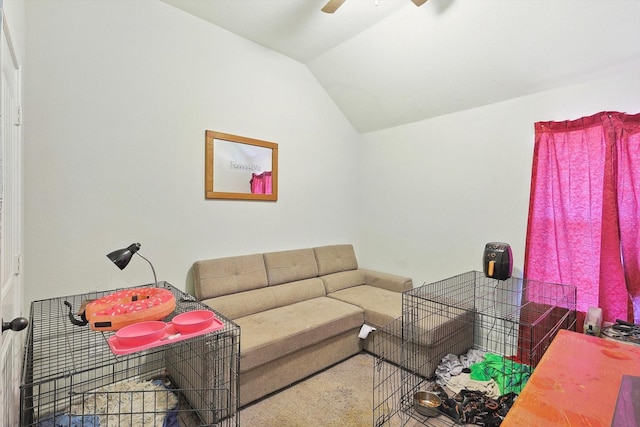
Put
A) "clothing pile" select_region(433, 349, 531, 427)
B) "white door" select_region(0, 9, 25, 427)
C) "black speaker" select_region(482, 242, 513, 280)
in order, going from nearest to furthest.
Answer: "white door" select_region(0, 9, 25, 427)
"clothing pile" select_region(433, 349, 531, 427)
"black speaker" select_region(482, 242, 513, 280)

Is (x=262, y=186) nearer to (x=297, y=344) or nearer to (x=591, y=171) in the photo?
(x=297, y=344)

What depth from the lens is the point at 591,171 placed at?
2289mm

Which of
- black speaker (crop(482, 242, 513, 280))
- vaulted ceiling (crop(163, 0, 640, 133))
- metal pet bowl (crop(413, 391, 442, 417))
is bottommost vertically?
metal pet bowl (crop(413, 391, 442, 417))

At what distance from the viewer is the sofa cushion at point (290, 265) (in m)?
3.03

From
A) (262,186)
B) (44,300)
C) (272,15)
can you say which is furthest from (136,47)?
(44,300)

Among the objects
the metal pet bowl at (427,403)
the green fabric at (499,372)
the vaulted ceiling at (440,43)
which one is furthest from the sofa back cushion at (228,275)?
the vaulted ceiling at (440,43)

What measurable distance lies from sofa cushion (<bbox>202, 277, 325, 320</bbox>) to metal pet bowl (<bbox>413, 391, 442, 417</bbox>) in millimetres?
1279

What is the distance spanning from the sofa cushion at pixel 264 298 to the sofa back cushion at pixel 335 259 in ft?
0.77

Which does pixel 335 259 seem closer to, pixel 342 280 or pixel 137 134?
pixel 342 280

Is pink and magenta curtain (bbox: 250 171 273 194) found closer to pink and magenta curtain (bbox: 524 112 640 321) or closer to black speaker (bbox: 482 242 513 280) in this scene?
black speaker (bbox: 482 242 513 280)

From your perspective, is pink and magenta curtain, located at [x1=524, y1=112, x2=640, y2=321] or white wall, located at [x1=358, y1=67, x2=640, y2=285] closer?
pink and magenta curtain, located at [x1=524, y1=112, x2=640, y2=321]

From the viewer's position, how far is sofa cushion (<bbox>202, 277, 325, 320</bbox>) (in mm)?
2502

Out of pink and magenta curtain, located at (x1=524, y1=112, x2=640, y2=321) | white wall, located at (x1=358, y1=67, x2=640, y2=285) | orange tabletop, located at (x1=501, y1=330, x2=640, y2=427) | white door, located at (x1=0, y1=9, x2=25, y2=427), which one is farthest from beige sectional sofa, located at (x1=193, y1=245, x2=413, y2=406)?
orange tabletop, located at (x1=501, y1=330, x2=640, y2=427)

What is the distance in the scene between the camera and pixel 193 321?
1.51 m
